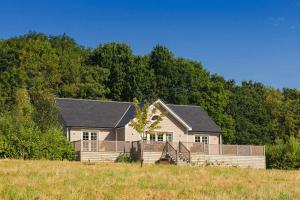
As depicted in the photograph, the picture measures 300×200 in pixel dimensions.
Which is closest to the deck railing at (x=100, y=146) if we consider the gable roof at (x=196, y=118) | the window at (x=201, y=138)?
the gable roof at (x=196, y=118)

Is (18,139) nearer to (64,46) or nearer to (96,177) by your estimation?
(96,177)

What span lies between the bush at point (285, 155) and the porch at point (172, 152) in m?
1.03

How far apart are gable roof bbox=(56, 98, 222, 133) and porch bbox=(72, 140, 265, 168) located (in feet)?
12.8

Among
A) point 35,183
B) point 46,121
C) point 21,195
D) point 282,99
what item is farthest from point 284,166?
point 282,99

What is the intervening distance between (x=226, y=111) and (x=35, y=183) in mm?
54576

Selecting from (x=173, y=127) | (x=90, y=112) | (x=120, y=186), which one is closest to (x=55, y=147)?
(x=90, y=112)

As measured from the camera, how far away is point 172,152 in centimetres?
4281

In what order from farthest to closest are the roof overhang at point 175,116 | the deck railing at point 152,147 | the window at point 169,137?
the window at point 169,137 → the roof overhang at point 175,116 → the deck railing at point 152,147

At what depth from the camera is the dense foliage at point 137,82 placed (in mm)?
59781

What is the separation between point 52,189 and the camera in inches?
730

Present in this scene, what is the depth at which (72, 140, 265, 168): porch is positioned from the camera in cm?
4194

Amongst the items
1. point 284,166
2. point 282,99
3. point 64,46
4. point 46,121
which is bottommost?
point 284,166

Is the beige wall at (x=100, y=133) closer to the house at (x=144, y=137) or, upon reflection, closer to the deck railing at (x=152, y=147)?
the house at (x=144, y=137)

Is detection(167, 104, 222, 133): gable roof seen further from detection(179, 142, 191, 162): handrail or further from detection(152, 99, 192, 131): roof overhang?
detection(179, 142, 191, 162): handrail
